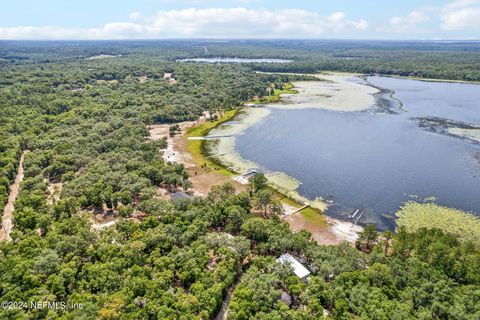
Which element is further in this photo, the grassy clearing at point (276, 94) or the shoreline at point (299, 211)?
the grassy clearing at point (276, 94)

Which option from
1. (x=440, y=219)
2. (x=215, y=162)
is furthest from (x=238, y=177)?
(x=440, y=219)

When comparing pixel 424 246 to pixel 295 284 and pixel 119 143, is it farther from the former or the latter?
pixel 119 143

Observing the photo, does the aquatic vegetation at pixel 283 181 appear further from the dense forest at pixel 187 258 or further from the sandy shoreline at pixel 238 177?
the dense forest at pixel 187 258

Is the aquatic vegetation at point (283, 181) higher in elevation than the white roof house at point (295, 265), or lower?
lower

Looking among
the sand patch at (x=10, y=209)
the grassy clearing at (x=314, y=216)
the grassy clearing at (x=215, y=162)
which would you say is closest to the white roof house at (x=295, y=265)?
the grassy clearing at (x=314, y=216)

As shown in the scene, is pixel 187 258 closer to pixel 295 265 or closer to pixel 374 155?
pixel 295 265

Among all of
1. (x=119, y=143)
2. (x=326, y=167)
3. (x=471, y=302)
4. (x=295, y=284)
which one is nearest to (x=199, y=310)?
(x=295, y=284)

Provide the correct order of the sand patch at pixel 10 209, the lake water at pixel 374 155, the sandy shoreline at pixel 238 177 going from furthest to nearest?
the lake water at pixel 374 155 < the sandy shoreline at pixel 238 177 < the sand patch at pixel 10 209
